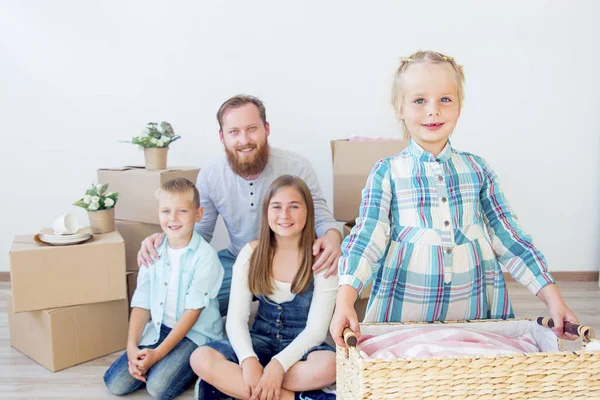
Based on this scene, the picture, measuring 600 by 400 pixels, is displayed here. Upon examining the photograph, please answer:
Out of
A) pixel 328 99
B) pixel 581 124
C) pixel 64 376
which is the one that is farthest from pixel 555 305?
pixel 581 124

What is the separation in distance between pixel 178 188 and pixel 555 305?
4.05 ft

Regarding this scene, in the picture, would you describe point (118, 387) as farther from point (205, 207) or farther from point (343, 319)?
point (343, 319)

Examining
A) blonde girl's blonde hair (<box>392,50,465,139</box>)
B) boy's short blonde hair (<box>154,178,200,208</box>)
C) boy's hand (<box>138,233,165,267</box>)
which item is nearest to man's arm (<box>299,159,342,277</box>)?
boy's short blonde hair (<box>154,178,200,208</box>)

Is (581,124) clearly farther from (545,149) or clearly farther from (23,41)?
(23,41)

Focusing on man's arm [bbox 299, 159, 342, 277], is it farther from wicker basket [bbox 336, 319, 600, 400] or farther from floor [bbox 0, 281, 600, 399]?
wicker basket [bbox 336, 319, 600, 400]

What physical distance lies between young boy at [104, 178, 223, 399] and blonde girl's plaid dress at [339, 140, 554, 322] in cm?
80

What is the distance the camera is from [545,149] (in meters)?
2.94

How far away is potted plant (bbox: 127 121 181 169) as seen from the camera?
231 centimetres

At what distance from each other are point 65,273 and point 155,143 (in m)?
0.66

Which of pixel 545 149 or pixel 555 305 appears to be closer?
pixel 555 305

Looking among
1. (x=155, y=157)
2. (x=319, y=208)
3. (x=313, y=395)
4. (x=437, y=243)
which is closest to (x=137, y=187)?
(x=155, y=157)

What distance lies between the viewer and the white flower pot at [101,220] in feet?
7.07

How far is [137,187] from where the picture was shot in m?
2.27

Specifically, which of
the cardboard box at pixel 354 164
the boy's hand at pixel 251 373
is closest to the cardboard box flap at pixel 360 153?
the cardboard box at pixel 354 164
